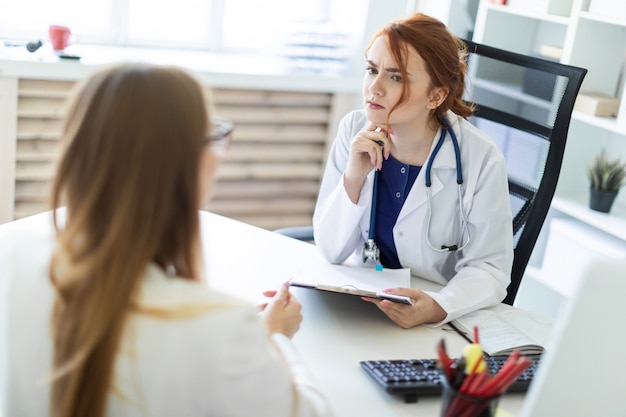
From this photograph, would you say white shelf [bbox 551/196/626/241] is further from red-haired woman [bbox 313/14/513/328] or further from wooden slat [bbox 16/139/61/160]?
wooden slat [bbox 16/139/61/160]

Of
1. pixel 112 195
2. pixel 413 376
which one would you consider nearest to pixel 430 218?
pixel 413 376

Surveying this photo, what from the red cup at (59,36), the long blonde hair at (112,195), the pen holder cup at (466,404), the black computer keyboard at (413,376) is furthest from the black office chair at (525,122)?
the red cup at (59,36)

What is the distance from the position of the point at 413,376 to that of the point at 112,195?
2.05 feet

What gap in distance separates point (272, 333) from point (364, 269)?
0.51m

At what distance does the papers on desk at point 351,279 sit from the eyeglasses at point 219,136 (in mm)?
527

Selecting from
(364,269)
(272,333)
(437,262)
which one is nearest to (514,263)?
(437,262)

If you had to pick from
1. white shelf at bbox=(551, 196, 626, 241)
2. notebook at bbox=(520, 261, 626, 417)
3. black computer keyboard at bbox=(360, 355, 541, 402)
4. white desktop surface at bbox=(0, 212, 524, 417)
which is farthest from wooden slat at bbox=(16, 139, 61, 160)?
notebook at bbox=(520, 261, 626, 417)

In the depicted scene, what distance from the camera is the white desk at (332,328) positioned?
130 centimetres

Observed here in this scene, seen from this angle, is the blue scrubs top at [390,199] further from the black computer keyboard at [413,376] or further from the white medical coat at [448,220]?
the black computer keyboard at [413,376]

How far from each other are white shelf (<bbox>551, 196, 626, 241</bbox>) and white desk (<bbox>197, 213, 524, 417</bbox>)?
3.62 ft

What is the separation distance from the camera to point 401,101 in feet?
6.23

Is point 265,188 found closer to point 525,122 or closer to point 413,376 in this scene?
point 525,122

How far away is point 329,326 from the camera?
5.03 ft

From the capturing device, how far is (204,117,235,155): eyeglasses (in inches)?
39.9
